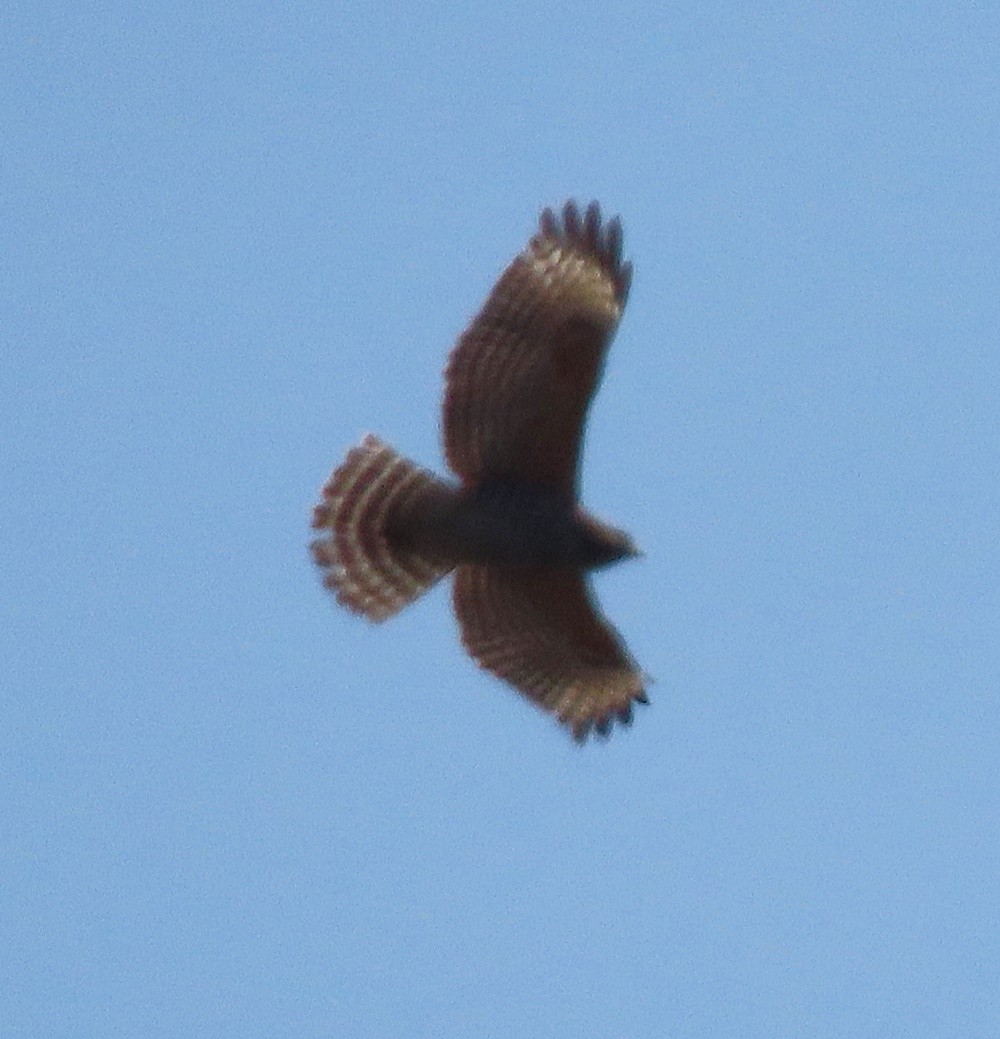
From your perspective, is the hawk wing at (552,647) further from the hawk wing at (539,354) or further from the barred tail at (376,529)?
the hawk wing at (539,354)

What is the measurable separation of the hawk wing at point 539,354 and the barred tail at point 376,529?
328 mm

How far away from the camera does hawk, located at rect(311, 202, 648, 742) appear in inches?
683

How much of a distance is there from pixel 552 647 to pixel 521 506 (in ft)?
3.22

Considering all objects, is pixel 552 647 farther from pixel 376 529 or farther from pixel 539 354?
pixel 539 354

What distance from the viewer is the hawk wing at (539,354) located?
17.3 metres

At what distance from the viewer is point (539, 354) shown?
17.4 m

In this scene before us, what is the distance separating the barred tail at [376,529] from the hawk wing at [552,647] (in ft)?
0.86

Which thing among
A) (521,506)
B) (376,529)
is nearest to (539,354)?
(521,506)

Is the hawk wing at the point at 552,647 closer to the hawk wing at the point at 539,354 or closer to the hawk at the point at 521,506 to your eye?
the hawk at the point at 521,506

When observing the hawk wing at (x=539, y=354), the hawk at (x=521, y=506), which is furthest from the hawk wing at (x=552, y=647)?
the hawk wing at (x=539, y=354)

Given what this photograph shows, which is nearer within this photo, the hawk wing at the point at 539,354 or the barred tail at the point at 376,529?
the hawk wing at the point at 539,354

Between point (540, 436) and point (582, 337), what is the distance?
1.80 ft

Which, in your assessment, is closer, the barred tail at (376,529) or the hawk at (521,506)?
the hawk at (521,506)

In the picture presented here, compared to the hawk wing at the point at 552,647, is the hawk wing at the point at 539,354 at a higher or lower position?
higher
